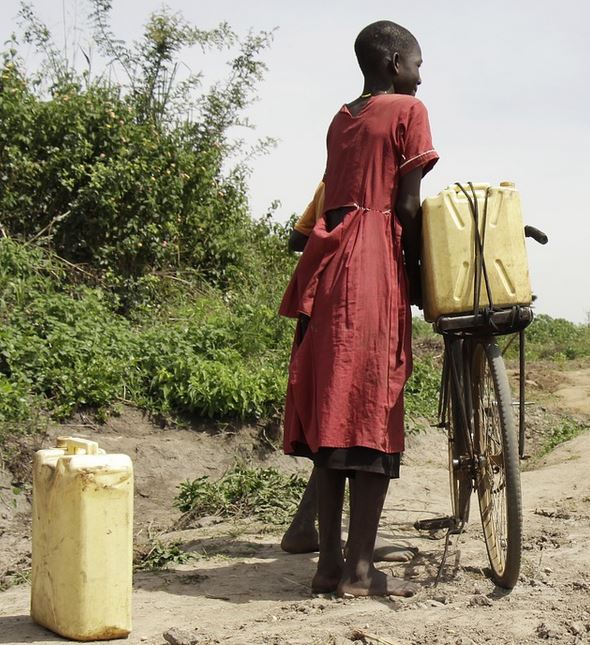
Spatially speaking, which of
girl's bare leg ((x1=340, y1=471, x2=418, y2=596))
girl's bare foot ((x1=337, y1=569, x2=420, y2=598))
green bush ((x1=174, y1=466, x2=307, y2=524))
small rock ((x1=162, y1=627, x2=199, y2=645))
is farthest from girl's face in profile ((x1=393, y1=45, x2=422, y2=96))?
green bush ((x1=174, y1=466, x2=307, y2=524))

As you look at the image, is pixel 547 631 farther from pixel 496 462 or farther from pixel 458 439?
pixel 458 439

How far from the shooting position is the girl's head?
3842 mm

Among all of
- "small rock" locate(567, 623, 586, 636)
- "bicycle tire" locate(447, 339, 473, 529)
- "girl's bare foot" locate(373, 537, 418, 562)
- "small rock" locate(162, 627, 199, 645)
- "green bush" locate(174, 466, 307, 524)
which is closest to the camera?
"small rock" locate(162, 627, 199, 645)

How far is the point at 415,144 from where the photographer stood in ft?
12.1

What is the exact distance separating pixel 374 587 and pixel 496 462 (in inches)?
26.1

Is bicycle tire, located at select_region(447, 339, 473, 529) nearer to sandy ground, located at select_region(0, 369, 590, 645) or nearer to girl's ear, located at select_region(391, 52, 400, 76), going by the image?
sandy ground, located at select_region(0, 369, 590, 645)

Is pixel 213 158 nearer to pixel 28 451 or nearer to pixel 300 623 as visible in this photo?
pixel 28 451

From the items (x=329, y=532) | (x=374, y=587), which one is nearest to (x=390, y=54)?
(x=329, y=532)

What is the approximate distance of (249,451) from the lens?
6.64 metres

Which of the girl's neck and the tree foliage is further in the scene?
the tree foliage

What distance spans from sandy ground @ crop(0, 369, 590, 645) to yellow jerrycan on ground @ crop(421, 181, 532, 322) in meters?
1.04

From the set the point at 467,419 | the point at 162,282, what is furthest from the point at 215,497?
the point at 162,282

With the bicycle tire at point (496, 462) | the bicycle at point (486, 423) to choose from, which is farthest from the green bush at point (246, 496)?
the bicycle tire at point (496, 462)

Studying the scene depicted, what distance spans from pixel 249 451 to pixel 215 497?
1267 mm
